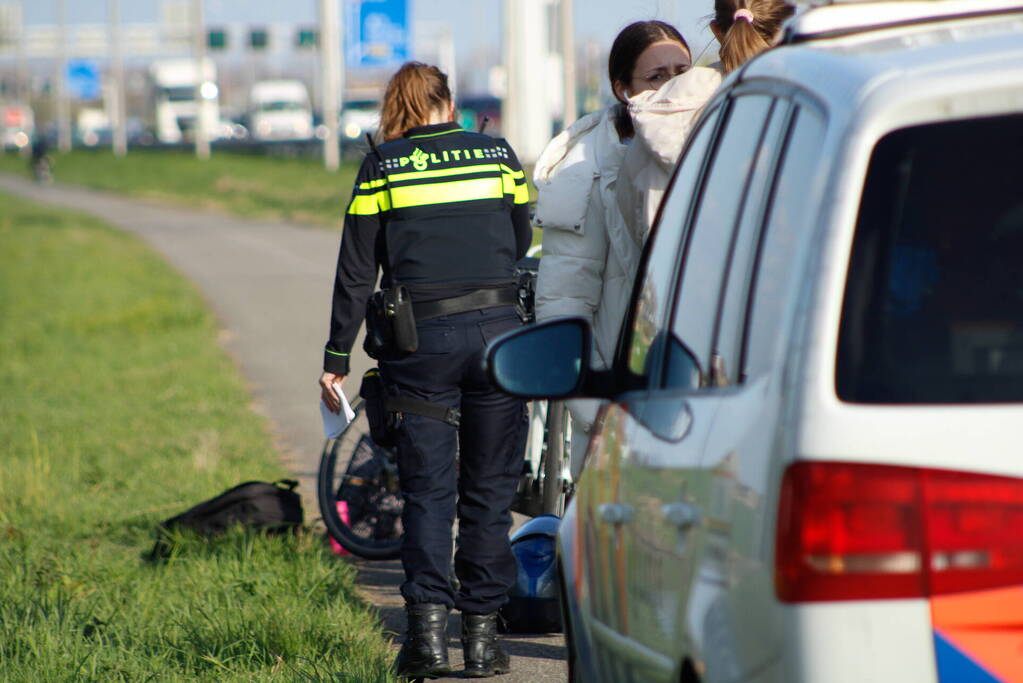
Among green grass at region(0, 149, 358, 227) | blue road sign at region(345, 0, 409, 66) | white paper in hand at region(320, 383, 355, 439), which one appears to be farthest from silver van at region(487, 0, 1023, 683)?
blue road sign at region(345, 0, 409, 66)

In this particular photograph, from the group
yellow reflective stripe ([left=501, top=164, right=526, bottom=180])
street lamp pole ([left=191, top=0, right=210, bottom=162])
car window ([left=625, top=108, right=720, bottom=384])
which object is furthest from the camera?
street lamp pole ([left=191, top=0, right=210, bottom=162])

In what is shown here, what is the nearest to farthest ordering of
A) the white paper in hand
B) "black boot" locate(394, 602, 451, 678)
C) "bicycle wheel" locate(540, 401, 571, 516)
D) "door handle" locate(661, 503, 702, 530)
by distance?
"door handle" locate(661, 503, 702, 530) → "black boot" locate(394, 602, 451, 678) → the white paper in hand → "bicycle wheel" locate(540, 401, 571, 516)

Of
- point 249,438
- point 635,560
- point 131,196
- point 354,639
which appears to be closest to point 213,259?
point 249,438

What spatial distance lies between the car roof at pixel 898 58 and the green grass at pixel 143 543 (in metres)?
2.57

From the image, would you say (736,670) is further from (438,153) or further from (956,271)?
(438,153)

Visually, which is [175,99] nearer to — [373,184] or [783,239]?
[373,184]

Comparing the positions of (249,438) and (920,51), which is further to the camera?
(249,438)

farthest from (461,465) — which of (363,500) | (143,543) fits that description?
(143,543)

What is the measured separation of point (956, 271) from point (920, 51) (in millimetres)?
320

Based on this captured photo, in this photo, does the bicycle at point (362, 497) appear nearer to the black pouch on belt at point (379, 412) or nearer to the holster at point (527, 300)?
the holster at point (527, 300)

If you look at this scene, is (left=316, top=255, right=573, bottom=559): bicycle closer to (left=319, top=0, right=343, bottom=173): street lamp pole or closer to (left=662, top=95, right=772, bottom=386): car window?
(left=662, top=95, right=772, bottom=386): car window

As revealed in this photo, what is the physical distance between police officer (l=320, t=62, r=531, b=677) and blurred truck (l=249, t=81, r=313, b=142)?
72842mm

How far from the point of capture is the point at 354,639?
16.6ft

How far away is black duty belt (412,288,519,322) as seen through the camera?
15.8 feet
